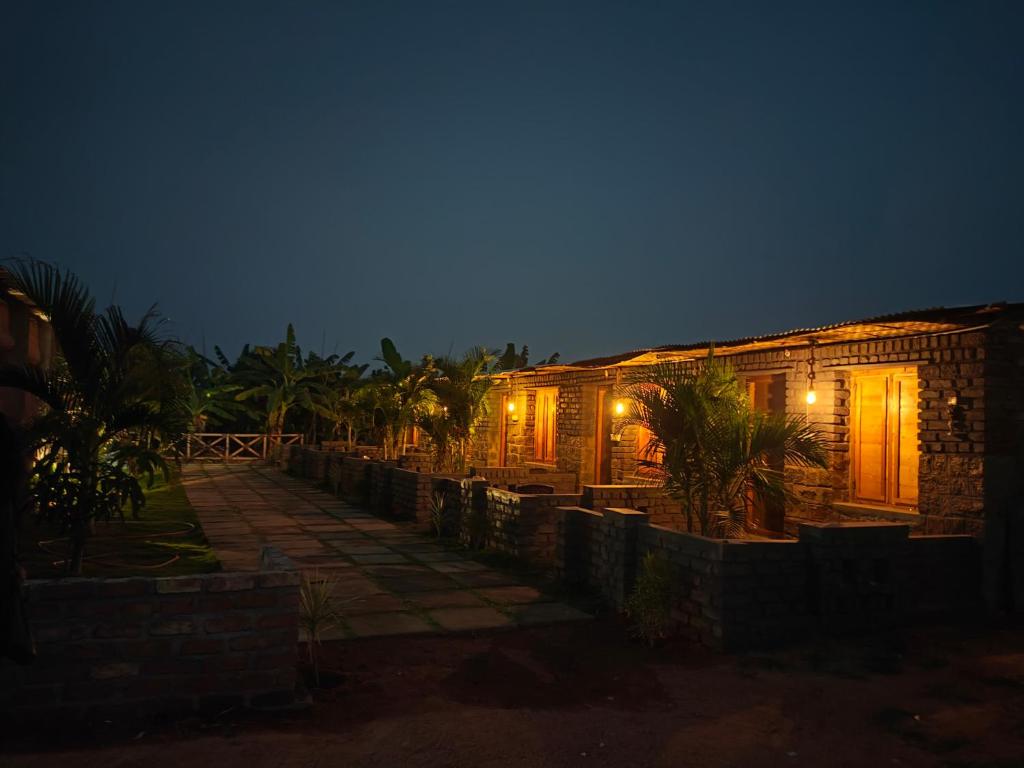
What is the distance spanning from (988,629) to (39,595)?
22.1ft

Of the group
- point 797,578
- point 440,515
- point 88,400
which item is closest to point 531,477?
point 440,515

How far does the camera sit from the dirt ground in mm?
3578

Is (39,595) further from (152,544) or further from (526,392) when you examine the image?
(526,392)

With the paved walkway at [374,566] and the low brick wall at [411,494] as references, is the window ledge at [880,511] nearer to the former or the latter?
the paved walkway at [374,566]

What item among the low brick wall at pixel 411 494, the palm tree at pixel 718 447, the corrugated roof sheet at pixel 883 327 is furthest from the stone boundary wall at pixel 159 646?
the low brick wall at pixel 411 494

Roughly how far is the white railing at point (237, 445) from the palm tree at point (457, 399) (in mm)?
12010

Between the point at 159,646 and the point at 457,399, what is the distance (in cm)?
961

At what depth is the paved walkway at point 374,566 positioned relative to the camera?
6.02 metres

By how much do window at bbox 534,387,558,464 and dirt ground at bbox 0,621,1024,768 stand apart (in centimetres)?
944

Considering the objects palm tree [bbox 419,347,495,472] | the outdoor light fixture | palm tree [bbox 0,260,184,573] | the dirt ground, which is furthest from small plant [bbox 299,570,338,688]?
palm tree [bbox 419,347,495,472]

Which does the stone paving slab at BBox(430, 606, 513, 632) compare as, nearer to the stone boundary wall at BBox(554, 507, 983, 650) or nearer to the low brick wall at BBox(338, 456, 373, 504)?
the stone boundary wall at BBox(554, 507, 983, 650)

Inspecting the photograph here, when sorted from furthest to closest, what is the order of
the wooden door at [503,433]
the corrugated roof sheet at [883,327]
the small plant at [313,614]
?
the wooden door at [503,433], the corrugated roof sheet at [883,327], the small plant at [313,614]

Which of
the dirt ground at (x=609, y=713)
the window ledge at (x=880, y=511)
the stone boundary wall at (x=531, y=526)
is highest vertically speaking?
the window ledge at (x=880, y=511)

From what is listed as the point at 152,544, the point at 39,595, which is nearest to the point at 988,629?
the point at 39,595
